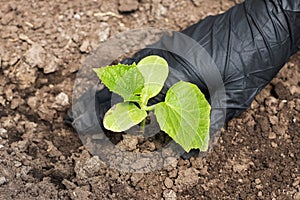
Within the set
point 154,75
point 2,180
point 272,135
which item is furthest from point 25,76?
point 272,135

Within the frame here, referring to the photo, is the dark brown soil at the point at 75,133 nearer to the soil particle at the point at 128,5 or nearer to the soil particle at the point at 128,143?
the soil particle at the point at 128,5

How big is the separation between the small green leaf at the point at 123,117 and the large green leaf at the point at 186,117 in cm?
9

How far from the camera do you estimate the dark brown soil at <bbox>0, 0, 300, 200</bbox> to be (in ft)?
7.21

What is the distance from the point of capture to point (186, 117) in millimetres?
2061

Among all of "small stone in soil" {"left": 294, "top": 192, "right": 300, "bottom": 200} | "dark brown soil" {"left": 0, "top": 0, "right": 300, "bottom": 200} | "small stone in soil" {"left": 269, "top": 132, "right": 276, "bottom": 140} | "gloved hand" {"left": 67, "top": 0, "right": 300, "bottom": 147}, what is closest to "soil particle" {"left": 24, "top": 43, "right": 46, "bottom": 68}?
"dark brown soil" {"left": 0, "top": 0, "right": 300, "bottom": 200}

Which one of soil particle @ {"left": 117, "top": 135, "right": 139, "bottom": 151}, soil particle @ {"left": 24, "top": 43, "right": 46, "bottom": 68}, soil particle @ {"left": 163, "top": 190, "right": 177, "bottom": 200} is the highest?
soil particle @ {"left": 24, "top": 43, "right": 46, "bottom": 68}

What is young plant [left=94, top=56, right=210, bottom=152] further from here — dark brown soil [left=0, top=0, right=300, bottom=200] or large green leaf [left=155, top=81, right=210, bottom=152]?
dark brown soil [left=0, top=0, right=300, bottom=200]

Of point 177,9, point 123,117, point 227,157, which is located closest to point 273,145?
point 227,157

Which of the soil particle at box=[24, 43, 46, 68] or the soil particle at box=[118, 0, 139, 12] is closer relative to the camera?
the soil particle at box=[24, 43, 46, 68]

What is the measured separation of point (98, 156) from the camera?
2.27 metres

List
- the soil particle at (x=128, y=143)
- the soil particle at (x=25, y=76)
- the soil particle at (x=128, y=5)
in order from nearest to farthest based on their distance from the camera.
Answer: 1. the soil particle at (x=128, y=143)
2. the soil particle at (x=25, y=76)
3. the soil particle at (x=128, y=5)

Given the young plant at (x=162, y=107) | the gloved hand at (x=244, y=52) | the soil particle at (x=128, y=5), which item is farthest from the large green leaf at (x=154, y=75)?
the soil particle at (x=128, y=5)

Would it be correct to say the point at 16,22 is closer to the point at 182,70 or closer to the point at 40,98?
the point at 40,98

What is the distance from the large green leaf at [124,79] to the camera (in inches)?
80.6
